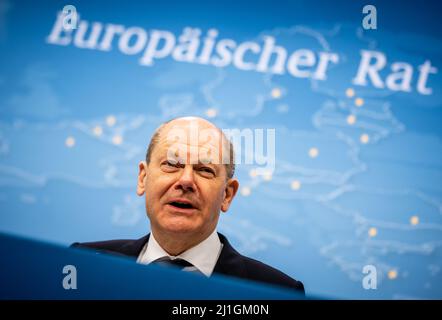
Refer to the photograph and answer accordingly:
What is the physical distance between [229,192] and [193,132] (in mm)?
316

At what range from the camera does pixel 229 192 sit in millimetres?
2520

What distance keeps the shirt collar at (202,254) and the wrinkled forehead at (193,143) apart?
341 mm

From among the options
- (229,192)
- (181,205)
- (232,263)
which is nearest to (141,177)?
(181,205)

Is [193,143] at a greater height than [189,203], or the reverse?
[193,143]

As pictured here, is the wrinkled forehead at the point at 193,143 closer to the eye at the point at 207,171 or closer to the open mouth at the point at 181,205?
the eye at the point at 207,171

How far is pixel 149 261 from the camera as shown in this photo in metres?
2.45

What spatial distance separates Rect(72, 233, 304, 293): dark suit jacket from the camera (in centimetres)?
243

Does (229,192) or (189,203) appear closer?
(189,203)

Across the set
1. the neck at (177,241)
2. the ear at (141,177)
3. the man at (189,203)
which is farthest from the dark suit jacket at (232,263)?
the ear at (141,177)

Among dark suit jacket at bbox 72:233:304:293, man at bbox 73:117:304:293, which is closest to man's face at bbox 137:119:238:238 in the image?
man at bbox 73:117:304:293

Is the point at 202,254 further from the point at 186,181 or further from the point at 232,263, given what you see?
the point at 186,181
